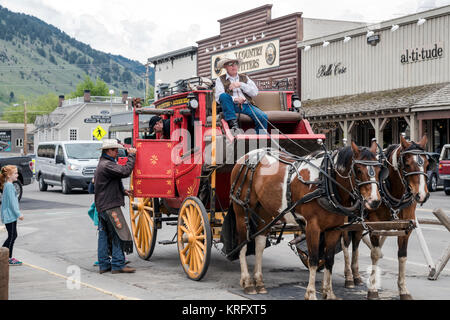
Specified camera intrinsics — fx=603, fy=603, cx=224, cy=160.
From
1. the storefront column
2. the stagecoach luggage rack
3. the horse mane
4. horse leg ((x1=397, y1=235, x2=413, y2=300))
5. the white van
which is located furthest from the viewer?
the storefront column

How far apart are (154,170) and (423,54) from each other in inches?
911

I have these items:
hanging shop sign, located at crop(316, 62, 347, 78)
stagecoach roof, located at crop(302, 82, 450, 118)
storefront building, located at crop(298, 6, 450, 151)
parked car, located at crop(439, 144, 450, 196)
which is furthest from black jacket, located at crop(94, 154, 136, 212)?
hanging shop sign, located at crop(316, 62, 347, 78)

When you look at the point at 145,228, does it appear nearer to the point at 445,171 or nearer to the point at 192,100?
the point at 192,100

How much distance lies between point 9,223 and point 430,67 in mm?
24209

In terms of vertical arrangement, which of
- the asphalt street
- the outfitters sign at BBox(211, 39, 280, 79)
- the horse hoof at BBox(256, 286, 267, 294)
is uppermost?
the outfitters sign at BBox(211, 39, 280, 79)

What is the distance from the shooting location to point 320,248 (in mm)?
7344

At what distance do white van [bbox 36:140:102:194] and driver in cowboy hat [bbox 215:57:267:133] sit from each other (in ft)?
53.1

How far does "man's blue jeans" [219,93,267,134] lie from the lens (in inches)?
348

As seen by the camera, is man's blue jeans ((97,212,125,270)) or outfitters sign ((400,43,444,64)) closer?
man's blue jeans ((97,212,125,270))

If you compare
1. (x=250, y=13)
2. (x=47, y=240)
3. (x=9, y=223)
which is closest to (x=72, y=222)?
(x=47, y=240)

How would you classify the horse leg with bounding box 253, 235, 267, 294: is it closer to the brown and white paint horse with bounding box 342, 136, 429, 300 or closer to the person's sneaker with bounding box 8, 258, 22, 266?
the brown and white paint horse with bounding box 342, 136, 429, 300

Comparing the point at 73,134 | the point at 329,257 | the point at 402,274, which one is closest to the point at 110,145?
the point at 329,257

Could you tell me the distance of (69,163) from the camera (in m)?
24.9
